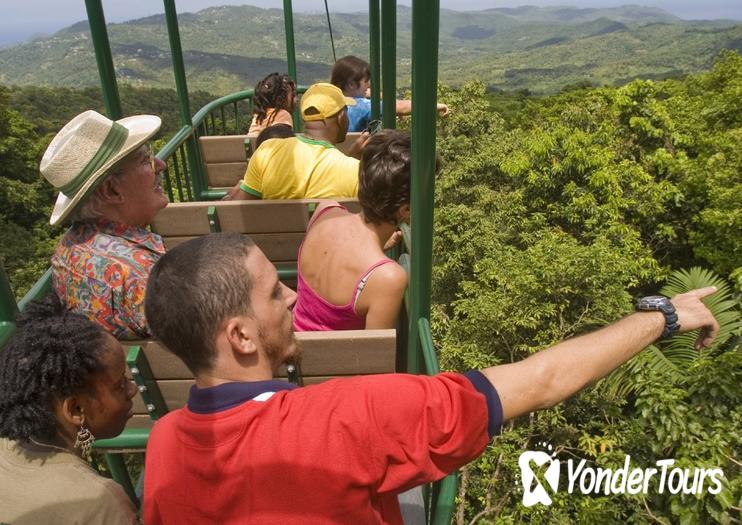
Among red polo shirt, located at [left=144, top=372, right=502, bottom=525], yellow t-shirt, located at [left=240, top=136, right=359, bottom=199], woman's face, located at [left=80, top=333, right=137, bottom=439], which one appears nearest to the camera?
red polo shirt, located at [left=144, top=372, right=502, bottom=525]

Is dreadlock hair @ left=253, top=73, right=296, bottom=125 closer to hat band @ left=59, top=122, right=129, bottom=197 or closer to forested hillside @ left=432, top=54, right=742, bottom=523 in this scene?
hat band @ left=59, top=122, right=129, bottom=197

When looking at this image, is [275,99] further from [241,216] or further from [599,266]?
[599,266]

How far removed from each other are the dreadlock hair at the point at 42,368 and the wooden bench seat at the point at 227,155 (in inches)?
121

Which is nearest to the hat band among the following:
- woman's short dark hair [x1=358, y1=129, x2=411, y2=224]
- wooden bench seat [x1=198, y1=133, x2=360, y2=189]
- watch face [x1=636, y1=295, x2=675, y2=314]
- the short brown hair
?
woman's short dark hair [x1=358, y1=129, x2=411, y2=224]

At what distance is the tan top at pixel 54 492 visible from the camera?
1.16m

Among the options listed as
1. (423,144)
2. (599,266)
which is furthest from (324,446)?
(599,266)

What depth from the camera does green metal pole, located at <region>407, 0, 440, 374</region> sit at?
1.01 metres

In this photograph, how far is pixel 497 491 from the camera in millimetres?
6520

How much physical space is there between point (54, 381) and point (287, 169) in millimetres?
1879

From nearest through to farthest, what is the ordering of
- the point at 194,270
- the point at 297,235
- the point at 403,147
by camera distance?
the point at 194,270 → the point at 403,147 → the point at 297,235

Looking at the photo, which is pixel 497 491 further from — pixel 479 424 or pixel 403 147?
pixel 479 424

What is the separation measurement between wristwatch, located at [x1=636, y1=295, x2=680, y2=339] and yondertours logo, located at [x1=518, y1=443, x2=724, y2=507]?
404 cm

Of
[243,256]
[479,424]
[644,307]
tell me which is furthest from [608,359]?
[243,256]

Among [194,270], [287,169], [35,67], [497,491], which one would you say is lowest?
[35,67]
